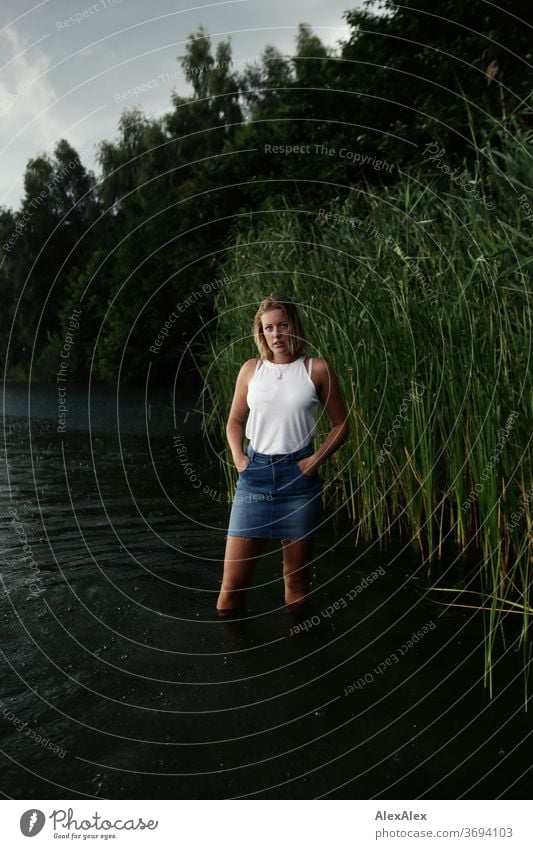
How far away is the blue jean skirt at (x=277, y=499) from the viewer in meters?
4.12

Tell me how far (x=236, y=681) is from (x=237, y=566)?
0.81m

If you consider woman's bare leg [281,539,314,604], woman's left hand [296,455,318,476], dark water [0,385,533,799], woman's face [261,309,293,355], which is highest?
woman's face [261,309,293,355]

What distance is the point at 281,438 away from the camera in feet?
13.4

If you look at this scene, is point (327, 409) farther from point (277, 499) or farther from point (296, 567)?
point (296, 567)

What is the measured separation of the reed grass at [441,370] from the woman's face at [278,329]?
111cm

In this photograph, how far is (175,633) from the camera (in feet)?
14.1

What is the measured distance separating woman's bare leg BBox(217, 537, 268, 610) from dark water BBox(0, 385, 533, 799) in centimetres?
15

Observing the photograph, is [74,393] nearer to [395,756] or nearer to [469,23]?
[469,23]

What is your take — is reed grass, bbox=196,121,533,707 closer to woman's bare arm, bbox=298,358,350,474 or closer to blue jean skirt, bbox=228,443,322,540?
woman's bare arm, bbox=298,358,350,474

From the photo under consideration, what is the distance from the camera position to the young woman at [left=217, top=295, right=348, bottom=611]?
410cm

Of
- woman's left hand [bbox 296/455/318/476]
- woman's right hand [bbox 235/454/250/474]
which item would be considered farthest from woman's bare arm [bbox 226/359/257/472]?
woman's left hand [bbox 296/455/318/476]

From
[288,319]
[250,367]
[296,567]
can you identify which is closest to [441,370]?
[288,319]

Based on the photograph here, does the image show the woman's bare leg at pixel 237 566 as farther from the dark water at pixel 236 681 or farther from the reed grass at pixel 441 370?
the reed grass at pixel 441 370

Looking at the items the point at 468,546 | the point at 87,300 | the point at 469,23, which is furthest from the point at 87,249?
the point at 468,546
